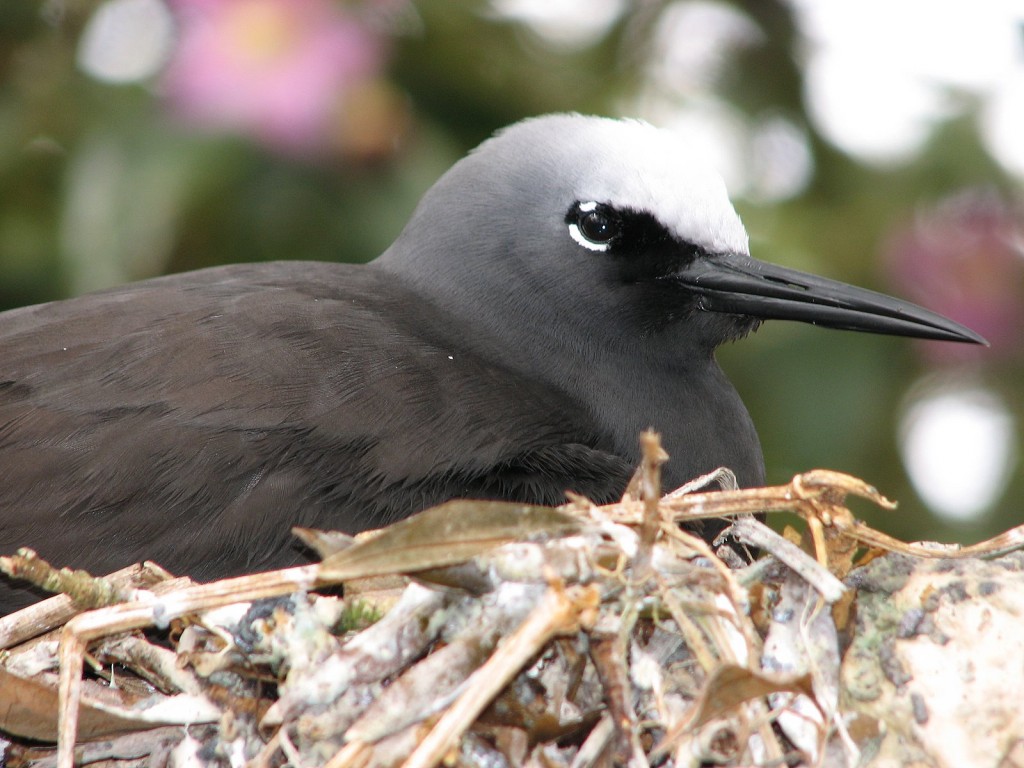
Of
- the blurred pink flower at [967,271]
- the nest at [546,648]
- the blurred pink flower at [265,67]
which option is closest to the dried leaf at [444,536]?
the nest at [546,648]

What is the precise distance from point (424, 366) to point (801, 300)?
2.88 feet

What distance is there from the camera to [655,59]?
4.79 meters

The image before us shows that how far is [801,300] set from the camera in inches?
125

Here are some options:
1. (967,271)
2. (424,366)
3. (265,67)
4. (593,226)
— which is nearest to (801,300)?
(593,226)

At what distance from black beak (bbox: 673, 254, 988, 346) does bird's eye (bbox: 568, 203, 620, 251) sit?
188mm

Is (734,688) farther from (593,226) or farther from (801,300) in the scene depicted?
(593,226)

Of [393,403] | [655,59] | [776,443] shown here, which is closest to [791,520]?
[776,443]

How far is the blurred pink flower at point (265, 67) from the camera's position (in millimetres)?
4027

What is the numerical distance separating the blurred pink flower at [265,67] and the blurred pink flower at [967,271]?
1738 millimetres

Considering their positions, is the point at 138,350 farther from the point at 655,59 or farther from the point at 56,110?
the point at 655,59

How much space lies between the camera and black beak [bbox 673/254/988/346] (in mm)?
3057

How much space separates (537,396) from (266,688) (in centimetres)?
105

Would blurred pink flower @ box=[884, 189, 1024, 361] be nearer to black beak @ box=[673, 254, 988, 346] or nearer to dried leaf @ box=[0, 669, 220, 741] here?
black beak @ box=[673, 254, 988, 346]

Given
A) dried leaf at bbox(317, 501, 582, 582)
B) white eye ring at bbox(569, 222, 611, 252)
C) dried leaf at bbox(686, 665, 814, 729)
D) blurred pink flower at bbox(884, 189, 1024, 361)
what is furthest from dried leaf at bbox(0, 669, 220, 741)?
blurred pink flower at bbox(884, 189, 1024, 361)
